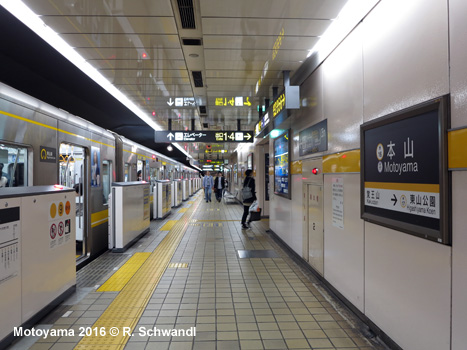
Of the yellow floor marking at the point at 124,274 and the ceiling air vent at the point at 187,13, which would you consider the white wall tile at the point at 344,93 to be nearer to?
the ceiling air vent at the point at 187,13

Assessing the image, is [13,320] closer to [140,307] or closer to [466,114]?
[140,307]

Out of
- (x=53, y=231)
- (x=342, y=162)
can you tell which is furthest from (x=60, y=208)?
(x=342, y=162)

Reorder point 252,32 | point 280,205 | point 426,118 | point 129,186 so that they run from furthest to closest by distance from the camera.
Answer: point 280,205 < point 129,186 < point 252,32 < point 426,118

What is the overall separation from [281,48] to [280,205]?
3546 millimetres

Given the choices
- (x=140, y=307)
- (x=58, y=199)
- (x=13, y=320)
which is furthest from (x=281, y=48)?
(x=13, y=320)

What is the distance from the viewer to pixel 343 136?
3492mm

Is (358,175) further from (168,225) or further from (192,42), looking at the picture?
(168,225)

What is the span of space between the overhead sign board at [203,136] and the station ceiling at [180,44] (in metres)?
1.18

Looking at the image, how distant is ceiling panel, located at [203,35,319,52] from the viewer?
154 inches

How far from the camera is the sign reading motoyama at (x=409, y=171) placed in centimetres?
194

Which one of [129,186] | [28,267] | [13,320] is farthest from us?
[129,186]

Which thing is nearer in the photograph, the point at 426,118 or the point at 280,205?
the point at 426,118

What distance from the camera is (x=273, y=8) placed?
3.23 m

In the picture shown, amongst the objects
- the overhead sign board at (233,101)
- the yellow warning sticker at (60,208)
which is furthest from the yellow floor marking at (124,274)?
the overhead sign board at (233,101)
